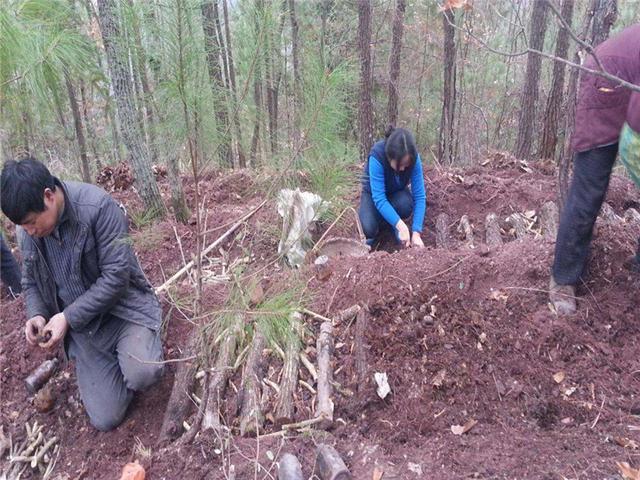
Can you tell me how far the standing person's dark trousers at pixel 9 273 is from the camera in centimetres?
349

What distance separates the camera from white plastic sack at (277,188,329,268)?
2547mm

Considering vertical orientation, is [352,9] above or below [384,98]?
above

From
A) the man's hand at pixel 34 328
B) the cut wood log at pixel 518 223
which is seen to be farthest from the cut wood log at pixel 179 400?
the cut wood log at pixel 518 223

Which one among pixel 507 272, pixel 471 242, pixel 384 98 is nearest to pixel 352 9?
pixel 384 98

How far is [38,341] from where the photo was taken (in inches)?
95.5

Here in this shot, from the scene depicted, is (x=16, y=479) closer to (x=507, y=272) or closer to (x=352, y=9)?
(x=507, y=272)

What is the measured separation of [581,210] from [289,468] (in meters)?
1.73

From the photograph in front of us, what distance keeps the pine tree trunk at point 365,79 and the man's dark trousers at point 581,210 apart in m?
3.72

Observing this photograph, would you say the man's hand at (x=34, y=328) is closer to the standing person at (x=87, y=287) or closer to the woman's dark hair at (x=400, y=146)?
the standing person at (x=87, y=287)

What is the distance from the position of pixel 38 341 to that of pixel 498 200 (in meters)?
3.86

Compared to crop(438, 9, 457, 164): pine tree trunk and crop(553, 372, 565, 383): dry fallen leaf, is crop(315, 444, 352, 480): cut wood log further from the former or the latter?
crop(438, 9, 457, 164): pine tree trunk

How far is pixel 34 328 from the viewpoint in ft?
7.87

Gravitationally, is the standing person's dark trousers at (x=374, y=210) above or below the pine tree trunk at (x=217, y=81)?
below

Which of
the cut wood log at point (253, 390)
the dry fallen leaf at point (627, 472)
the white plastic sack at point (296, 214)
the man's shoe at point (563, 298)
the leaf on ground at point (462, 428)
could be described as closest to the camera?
the dry fallen leaf at point (627, 472)
